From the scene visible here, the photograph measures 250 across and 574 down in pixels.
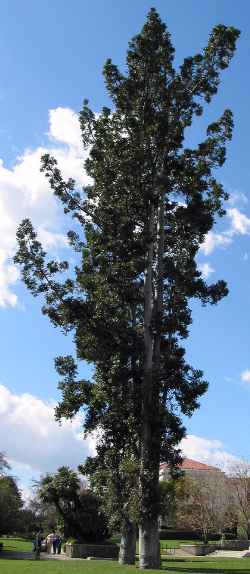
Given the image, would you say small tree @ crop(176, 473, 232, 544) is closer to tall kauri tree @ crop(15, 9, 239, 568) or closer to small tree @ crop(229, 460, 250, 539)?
small tree @ crop(229, 460, 250, 539)

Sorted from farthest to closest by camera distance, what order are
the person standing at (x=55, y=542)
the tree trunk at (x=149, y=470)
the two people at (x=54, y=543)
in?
the two people at (x=54, y=543) → the person standing at (x=55, y=542) → the tree trunk at (x=149, y=470)

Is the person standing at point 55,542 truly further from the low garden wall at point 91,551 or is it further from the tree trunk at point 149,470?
the tree trunk at point 149,470

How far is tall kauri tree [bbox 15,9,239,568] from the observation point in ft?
80.7

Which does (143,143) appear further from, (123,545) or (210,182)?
(123,545)

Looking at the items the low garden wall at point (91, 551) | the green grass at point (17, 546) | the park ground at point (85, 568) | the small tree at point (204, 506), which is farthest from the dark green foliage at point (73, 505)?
the small tree at point (204, 506)

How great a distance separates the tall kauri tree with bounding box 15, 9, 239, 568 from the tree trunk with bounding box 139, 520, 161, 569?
1959 millimetres

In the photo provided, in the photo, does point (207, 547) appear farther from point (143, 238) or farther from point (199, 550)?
point (143, 238)

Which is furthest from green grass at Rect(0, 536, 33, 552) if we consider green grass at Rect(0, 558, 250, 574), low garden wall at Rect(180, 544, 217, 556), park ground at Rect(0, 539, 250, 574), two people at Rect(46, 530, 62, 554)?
green grass at Rect(0, 558, 250, 574)

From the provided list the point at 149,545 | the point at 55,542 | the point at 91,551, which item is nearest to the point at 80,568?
the point at 149,545

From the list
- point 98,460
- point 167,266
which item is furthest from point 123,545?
point 167,266

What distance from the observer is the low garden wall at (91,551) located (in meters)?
39.8

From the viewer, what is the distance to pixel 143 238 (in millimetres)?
25188

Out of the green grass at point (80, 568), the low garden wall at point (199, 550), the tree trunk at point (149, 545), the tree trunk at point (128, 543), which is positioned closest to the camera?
the green grass at point (80, 568)

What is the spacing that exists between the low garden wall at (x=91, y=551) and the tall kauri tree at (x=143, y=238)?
52.0ft
